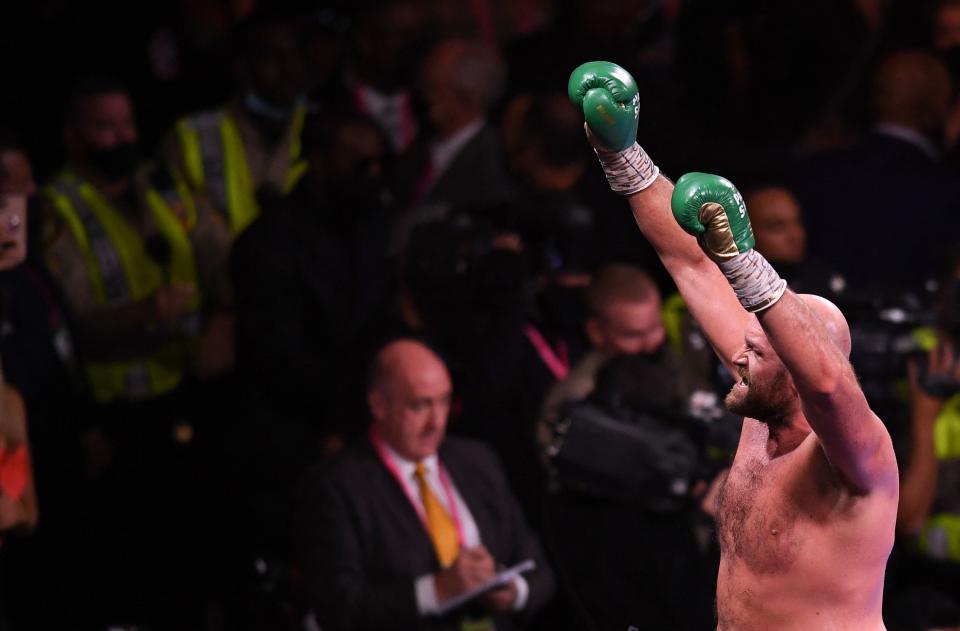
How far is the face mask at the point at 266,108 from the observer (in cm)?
517

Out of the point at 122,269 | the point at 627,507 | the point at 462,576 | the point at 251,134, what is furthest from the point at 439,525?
the point at 251,134

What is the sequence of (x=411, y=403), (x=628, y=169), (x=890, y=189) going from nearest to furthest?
(x=628, y=169)
(x=411, y=403)
(x=890, y=189)

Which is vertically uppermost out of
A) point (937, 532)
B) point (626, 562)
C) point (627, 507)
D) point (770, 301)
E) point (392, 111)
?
point (392, 111)

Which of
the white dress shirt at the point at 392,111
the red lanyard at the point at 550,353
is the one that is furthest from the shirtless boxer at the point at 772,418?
the white dress shirt at the point at 392,111

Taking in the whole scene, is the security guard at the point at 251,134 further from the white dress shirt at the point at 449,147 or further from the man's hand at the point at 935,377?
the man's hand at the point at 935,377

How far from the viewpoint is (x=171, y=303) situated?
15.3 ft

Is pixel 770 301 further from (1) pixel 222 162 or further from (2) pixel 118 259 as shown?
(1) pixel 222 162

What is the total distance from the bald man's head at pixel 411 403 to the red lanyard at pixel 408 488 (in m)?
0.03

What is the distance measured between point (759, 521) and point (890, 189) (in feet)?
8.46

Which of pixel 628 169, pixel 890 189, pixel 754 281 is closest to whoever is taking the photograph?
pixel 754 281

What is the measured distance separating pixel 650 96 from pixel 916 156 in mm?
892

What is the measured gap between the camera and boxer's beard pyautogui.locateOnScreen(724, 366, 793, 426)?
2777 millimetres

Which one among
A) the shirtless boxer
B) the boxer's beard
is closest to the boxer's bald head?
the shirtless boxer

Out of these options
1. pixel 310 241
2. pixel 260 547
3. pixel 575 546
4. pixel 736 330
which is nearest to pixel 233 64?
pixel 310 241
